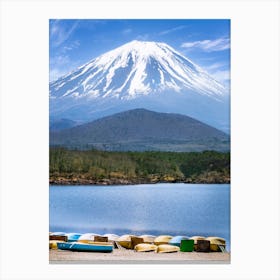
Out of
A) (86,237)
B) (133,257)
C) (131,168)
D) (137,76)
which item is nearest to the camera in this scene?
(133,257)

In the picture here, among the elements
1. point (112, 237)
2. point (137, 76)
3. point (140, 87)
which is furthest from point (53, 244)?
point (137, 76)

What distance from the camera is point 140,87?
374 inches

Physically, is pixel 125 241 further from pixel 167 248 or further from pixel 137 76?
pixel 137 76

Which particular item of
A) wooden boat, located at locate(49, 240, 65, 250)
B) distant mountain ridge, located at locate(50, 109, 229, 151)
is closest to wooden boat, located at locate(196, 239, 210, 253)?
distant mountain ridge, located at locate(50, 109, 229, 151)

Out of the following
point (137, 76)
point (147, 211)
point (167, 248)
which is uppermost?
point (137, 76)

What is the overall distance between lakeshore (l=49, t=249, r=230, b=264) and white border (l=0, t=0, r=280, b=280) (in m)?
0.08

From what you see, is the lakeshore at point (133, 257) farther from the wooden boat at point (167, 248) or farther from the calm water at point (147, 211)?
the calm water at point (147, 211)
